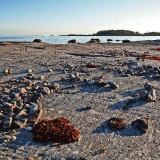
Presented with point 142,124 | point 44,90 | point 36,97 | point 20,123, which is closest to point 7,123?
point 20,123

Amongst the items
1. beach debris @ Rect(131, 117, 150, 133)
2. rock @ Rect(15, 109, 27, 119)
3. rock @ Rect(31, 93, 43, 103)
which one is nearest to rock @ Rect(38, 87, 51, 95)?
rock @ Rect(31, 93, 43, 103)

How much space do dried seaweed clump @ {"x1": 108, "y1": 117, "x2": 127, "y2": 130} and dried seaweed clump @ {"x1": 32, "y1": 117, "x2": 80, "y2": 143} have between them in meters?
1.35

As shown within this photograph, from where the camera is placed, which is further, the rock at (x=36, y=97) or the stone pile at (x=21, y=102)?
the rock at (x=36, y=97)

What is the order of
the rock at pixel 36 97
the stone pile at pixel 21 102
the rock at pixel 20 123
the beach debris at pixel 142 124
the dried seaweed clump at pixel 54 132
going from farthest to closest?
the rock at pixel 36 97 < the stone pile at pixel 21 102 < the rock at pixel 20 123 < the beach debris at pixel 142 124 < the dried seaweed clump at pixel 54 132

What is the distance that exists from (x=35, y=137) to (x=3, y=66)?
48.1 feet

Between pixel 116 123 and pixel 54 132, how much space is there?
236cm

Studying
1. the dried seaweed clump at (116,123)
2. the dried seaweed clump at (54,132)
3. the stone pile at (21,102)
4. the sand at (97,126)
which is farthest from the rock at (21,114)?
the dried seaweed clump at (116,123)

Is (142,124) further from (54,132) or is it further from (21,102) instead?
(21,102)

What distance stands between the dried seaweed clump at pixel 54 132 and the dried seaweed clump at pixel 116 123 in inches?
53.3

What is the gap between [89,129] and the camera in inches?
370

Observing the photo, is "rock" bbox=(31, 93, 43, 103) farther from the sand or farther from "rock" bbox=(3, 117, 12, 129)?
"rock" bbox=(3, 117, 12, 129)

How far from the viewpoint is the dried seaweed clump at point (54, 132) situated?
851cm

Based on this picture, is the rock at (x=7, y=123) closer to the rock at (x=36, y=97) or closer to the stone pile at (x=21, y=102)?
the stone pile at (x=21, y=102)

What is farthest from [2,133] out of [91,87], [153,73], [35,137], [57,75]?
[153,73]
